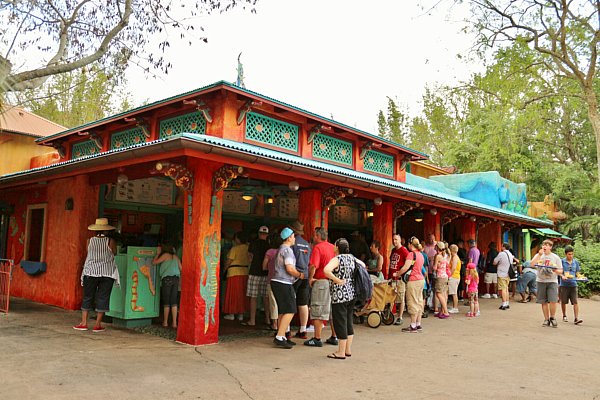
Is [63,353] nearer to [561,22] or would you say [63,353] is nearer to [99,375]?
[99,375]

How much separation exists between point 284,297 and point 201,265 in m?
→ 1.29

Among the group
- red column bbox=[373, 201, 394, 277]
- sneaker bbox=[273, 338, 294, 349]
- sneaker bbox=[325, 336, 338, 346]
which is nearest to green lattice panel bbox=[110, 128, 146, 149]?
sneaker bbox=[273, 338, 294, 349]

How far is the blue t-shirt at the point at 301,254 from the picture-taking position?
745 cm

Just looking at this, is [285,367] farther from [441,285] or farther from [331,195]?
[441,285]

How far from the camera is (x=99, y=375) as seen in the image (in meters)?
5.24

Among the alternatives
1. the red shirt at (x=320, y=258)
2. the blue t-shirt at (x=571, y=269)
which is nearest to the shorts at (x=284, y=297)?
the red shirt at (x=320, y=258)

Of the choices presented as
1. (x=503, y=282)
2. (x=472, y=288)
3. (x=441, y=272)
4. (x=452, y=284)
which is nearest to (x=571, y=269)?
(x=472, y=288)

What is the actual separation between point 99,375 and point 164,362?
845mm

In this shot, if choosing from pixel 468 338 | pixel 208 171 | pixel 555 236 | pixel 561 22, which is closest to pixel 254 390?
pixel 208 171

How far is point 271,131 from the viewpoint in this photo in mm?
9422

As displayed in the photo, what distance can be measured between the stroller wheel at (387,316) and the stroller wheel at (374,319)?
39 centimetres

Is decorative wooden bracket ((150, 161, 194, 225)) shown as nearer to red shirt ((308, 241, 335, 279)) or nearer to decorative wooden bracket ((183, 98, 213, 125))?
decorative wooden bracket ((183, 98, 213, 125))

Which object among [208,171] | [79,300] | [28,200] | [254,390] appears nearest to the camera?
[254,390]

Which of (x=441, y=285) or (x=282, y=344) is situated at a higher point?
(x=441, y=285)
